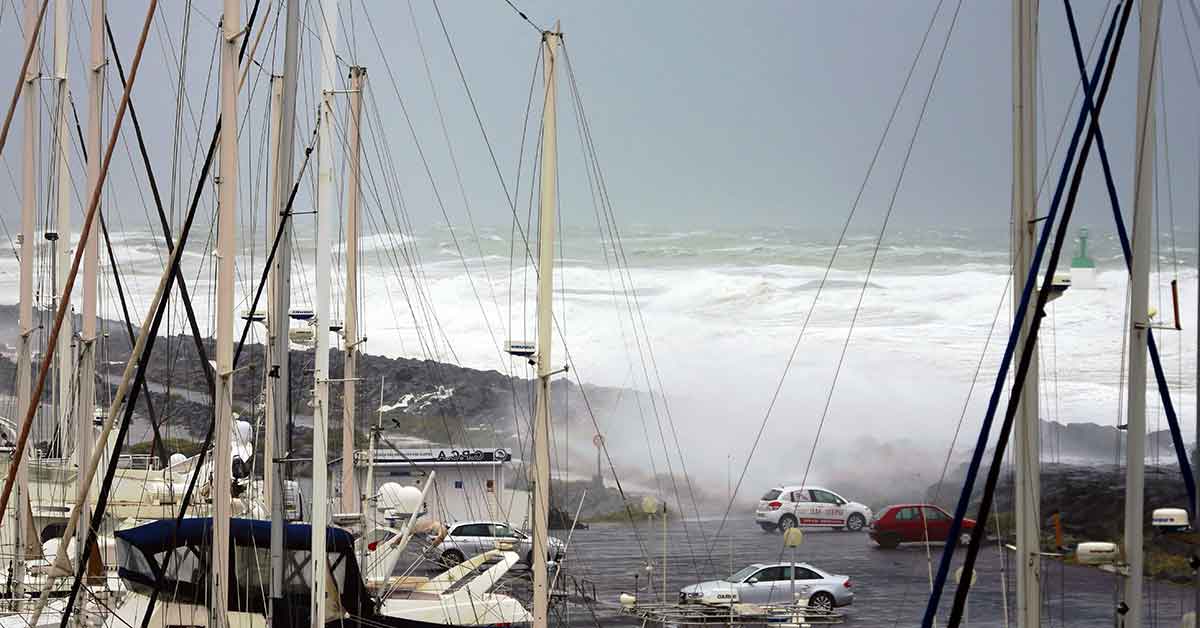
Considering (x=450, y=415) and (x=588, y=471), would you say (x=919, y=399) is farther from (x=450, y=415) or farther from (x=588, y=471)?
(x=450, y=415)

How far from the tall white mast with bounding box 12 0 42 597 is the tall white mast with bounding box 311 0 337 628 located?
451 centimetres

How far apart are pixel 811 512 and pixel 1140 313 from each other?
33.3 meters

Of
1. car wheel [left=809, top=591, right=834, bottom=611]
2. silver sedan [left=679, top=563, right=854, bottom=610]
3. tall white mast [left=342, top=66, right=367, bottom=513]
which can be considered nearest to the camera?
tall white mast [left=342, top=66, right=367, bottom=513]

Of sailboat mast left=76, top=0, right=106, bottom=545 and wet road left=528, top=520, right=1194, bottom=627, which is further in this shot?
wet road left=528, top=520, right=1194, bottom=627

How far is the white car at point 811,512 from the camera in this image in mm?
42531

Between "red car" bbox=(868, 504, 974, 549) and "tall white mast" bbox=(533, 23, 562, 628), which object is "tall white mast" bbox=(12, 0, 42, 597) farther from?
"red car" bbox=(868, 504, 974, 549)

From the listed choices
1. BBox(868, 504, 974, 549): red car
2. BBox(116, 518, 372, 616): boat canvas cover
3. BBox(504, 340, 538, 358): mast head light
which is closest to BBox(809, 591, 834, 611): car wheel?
BBox(868, 504, 974, 549): red car

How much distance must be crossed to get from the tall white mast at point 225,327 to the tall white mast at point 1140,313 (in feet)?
21.7

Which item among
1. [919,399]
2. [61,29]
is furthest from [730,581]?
[919,399]

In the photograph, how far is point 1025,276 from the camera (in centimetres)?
1147

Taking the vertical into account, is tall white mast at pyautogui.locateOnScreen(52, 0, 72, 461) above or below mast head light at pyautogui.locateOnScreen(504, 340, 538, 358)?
above

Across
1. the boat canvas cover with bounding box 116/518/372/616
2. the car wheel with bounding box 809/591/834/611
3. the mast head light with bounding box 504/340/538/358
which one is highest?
the mast head light with bounding box 504/340/538/358

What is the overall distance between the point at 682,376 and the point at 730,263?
7.52 metres

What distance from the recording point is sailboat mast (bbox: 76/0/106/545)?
15352 millimetres
